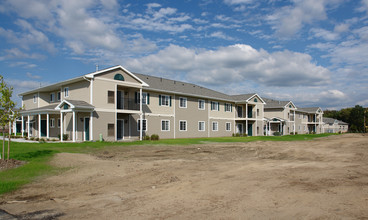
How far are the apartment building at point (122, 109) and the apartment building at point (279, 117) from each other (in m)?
13.6

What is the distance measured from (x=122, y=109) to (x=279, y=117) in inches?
1441

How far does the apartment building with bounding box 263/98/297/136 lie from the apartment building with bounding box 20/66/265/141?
13644 mm

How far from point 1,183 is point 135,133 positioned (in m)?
19.9

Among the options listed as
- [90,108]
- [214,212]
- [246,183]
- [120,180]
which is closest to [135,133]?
[90,108]

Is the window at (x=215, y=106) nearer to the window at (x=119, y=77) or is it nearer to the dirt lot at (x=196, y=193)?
the window at (x=119, y=77)

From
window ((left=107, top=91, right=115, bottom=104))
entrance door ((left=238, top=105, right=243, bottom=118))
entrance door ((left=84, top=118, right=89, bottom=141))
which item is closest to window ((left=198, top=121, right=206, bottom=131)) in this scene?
entrance door ((left=238, top=105, right=243, bottom=118))

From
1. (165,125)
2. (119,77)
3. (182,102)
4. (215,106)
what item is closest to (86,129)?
(119,77)

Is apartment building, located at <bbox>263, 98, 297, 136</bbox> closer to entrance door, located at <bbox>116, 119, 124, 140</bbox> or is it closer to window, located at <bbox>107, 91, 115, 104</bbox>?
entrance door, located at <bbox>116, 119, 124, 140</bbox>

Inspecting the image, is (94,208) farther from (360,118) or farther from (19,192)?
(360,118)

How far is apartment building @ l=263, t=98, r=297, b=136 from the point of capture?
53366mm

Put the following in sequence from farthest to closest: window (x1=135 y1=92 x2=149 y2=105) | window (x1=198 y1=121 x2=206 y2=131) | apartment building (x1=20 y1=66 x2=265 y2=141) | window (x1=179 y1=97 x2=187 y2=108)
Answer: window (x1=198 y1=121 x2=206 y2=131), window (x1=179 y1=97 x2=187 y2=108), window (x1=135 y1=92 x2=149 y2=105), apartment building (x1=20 y1=66 x2=265 y2=141)

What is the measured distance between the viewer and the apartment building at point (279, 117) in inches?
2101

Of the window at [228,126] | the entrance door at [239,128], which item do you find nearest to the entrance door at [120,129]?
the window at [228,126]

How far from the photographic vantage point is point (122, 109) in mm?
27406
